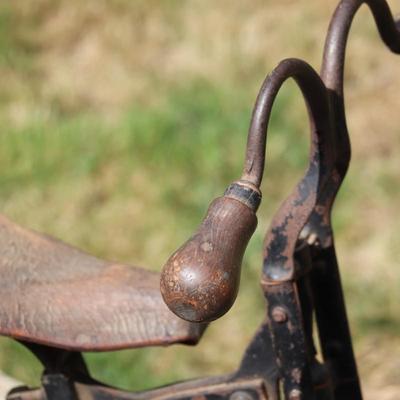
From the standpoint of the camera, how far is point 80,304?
1.56 meters

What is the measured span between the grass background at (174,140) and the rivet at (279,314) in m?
1.39

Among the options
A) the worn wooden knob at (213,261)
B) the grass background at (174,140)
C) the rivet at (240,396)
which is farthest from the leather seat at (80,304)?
the grass background at (174,140)

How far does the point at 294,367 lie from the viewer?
4.71ft

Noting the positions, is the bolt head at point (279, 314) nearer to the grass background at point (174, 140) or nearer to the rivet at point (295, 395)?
the rivet at point (295, 395)

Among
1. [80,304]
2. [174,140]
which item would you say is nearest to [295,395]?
[80,304]

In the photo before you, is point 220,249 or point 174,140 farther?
point 174,140

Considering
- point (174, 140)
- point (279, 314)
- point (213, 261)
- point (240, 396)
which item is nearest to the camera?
point (213, 261)

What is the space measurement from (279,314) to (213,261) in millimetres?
324

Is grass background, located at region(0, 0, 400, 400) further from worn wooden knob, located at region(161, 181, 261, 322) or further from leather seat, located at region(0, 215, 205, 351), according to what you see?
worn wooden knob, located at region(161, 181, 261, 322)

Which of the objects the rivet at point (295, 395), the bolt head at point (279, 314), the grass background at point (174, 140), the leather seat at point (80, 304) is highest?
the grass background at point (174, 140)

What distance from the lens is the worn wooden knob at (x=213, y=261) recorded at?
1109mm

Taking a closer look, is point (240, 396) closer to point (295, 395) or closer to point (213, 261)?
point (295, 395)

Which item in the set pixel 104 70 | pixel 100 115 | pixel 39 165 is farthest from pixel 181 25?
→ pixel 39 165

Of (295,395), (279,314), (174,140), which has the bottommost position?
(295,395)
